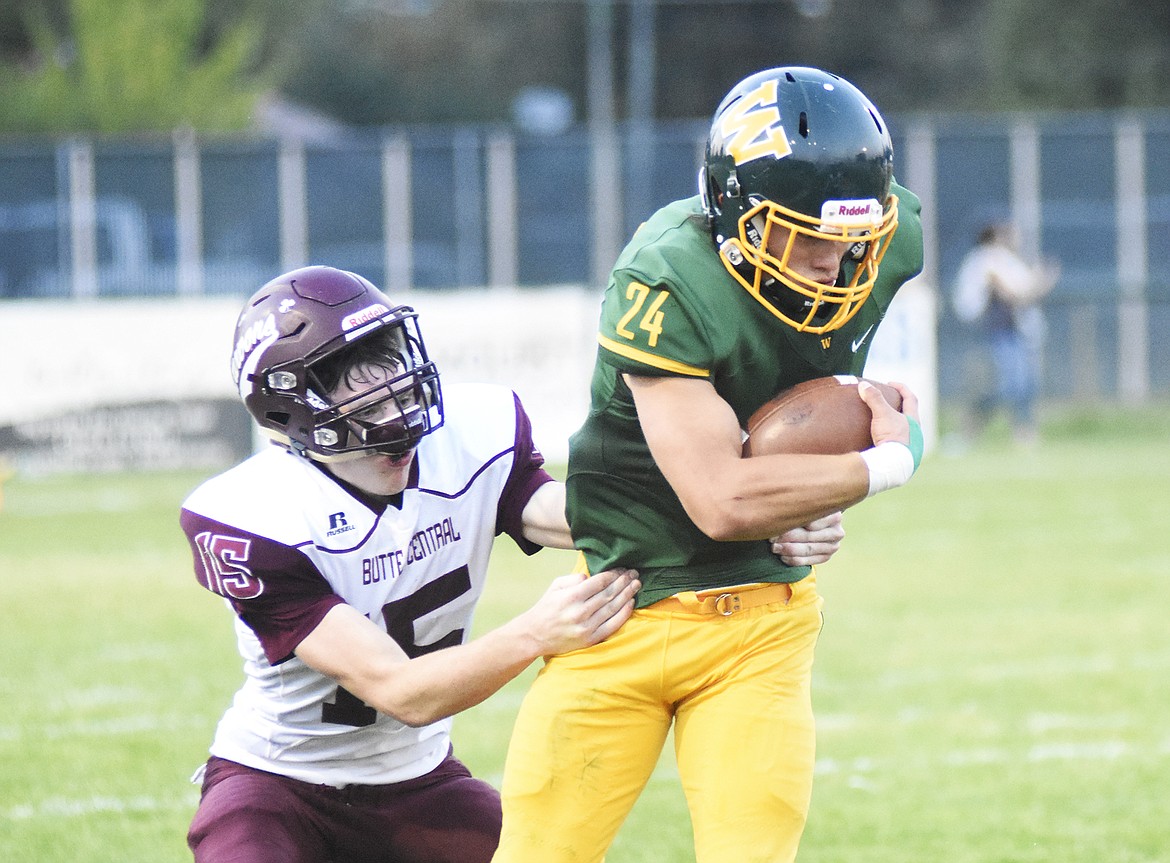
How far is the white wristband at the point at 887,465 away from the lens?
279 cm

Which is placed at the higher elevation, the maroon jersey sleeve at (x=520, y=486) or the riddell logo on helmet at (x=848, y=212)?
the riddell logo on helmet at (x=848, y=212)

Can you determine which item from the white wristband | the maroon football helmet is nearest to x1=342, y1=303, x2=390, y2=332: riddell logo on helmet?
the maroon football helmet

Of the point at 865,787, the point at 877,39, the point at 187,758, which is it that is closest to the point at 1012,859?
the point at 865,787

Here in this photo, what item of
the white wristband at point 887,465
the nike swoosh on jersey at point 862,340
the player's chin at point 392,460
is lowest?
the player's chin at point 392,460

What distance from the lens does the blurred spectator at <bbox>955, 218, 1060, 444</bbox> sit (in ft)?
46.2

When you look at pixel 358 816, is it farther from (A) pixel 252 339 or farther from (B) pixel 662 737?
(A) pixel 252 339

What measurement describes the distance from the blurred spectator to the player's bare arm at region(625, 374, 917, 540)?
1166 cm

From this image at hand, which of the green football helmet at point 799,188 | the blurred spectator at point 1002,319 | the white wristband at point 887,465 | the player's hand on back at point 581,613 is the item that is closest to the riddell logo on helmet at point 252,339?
the player's hand on back at point 581,613

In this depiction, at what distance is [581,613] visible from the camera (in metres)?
2.90

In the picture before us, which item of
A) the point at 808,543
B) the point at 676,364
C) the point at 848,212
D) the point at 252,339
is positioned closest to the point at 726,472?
the point at 676,364

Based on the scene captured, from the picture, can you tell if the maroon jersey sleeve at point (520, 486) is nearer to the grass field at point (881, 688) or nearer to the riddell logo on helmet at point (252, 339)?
the riddell logo on helmet at point (252, 339)

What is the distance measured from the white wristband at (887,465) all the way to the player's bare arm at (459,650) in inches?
17.9

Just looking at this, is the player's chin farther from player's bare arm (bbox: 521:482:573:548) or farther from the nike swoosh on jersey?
the nike swoosh on jersey

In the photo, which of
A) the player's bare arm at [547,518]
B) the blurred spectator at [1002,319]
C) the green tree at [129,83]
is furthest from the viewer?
the green tree at [129,83]
